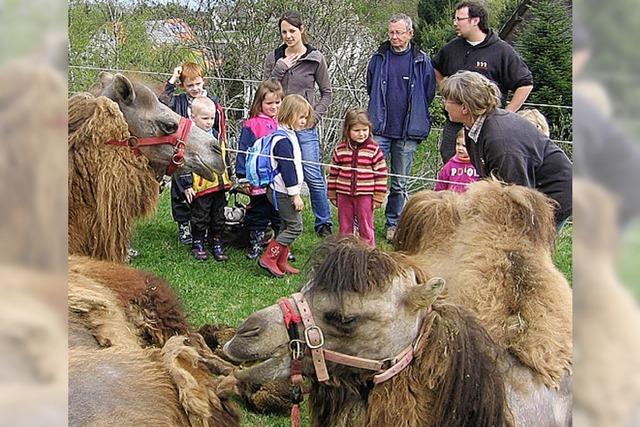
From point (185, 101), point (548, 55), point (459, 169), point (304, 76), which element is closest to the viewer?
point (459, 169)

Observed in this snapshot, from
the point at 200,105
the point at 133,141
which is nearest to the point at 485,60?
the point at 200,105

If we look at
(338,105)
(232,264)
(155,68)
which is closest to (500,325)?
(232,264)

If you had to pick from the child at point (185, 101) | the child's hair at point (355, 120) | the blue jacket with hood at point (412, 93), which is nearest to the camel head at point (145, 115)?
the child's hair at point (355, 120)

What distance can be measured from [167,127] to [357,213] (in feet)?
9.46

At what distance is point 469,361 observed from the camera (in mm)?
2799

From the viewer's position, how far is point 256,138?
784 cm

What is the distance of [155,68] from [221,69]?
1.02 meters

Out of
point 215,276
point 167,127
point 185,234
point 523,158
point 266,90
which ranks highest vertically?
point 266,90
